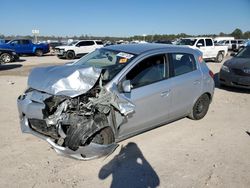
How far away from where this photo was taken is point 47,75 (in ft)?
13.6

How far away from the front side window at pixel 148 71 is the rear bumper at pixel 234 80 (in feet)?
16.5

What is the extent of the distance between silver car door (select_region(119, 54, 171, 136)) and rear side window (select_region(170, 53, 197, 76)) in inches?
10.4

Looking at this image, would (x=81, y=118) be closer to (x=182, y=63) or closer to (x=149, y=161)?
(x=149, y=161)

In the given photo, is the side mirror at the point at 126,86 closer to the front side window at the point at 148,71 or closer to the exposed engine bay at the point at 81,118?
the exposed engine bay at the point at 81,118

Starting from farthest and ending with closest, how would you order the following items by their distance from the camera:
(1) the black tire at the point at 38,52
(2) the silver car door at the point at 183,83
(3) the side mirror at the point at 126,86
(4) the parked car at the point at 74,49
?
(1) the black tire at the point at 38,52, (4) the parked car at the point at 74,49, (2) the silver car door at the point at 183,83, (3) the side mirror at the point at 126,86

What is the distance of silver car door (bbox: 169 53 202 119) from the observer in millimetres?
4980

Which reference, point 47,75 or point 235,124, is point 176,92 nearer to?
point 235,124

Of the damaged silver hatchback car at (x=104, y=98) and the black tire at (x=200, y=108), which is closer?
the damaged silver hatchback car at (x=104, y=98)

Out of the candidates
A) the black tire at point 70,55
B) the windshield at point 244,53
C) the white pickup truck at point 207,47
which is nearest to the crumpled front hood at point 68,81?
the windshield at point 244,53

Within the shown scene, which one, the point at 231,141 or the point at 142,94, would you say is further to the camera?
the point at 231,141

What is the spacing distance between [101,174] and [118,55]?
2165mm

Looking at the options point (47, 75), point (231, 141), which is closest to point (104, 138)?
point (47, 75)

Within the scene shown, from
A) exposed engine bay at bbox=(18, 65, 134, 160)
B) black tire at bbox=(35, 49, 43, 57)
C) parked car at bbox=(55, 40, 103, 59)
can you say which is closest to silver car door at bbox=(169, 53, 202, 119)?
exposed engine bay at bbox=(18, 65, 134, 160)

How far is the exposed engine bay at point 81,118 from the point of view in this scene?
371 centimetres
